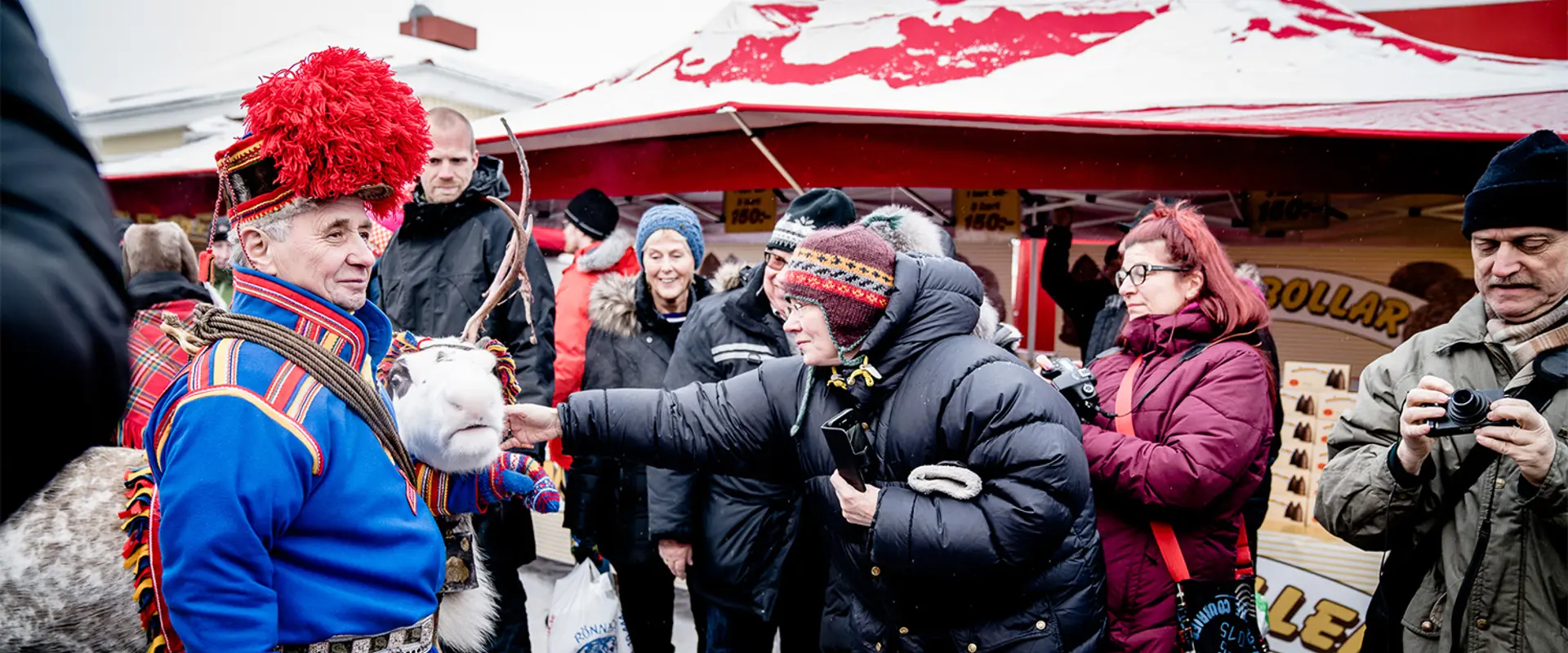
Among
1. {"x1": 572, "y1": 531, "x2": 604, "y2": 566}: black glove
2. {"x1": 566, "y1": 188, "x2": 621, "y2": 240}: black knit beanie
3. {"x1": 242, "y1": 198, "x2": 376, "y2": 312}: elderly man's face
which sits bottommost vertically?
{"x1": 572, "y1": 531, "x2": 604, "y2": 566}: black glove

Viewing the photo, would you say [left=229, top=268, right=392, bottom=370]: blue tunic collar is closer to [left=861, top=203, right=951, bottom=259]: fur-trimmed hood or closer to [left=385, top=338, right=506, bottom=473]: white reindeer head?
[left=385, top=338, right=506, bottom=473]: white reindeer head

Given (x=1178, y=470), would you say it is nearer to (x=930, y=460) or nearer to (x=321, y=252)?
(x=930, y=460)

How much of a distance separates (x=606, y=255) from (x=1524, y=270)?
3.37 m

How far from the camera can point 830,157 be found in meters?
4.62

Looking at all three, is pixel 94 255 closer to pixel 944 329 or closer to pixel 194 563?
pixel 194 563

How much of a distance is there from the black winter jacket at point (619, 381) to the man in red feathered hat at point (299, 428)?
1.98m

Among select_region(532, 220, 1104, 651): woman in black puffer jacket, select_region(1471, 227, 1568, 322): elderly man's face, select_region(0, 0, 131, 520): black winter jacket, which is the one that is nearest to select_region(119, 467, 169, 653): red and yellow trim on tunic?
select_region(532, 220, 1104, 651): woman in black puffer jacket

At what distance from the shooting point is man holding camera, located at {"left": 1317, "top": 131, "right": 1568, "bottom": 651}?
2133 mm

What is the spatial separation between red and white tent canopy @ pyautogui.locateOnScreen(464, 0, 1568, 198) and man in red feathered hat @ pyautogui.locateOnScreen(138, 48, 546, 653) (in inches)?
110

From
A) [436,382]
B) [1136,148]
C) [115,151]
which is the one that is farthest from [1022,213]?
[115,151]

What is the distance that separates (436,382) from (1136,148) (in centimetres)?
328

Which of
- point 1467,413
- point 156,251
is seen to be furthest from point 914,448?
point 156,251

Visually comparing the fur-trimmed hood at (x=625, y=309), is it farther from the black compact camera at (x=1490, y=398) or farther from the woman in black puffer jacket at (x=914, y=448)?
the black compact camera at (x=1490, y=398)

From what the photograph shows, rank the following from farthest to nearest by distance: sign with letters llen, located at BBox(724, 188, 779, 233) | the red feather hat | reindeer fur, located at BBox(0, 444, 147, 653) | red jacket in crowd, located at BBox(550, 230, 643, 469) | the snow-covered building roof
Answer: the snow-covered building roof < sign with letters llen, located at BBox(724, 188, 779, 233) < red jacket in crowd, located at BBox(550, 230, 643, 469) < reindeer fur, located at BBox(0, 444, 147, 653) < the red feather hat
